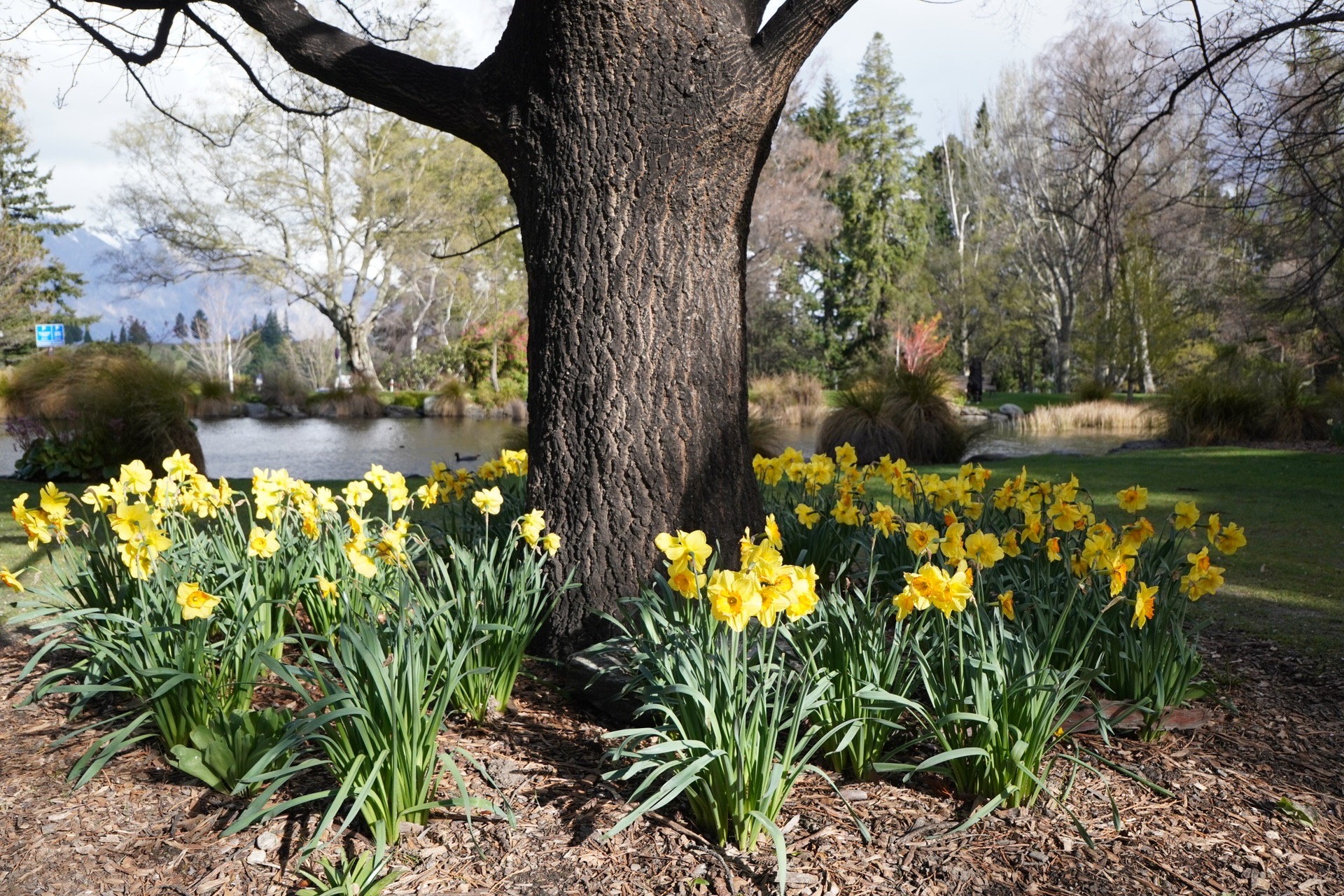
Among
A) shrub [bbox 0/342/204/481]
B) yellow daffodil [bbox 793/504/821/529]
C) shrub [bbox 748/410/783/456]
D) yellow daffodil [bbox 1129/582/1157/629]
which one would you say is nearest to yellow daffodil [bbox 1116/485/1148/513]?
yellow daffodil [bbox 1129/582/1157/629]

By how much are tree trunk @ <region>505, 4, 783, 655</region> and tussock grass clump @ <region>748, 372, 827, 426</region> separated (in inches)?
519

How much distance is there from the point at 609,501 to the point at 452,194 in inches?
963

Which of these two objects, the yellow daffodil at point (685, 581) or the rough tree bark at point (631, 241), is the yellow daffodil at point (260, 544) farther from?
the yellow daffodil at point (685, 581)

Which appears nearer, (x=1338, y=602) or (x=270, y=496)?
(x=270, y=496)

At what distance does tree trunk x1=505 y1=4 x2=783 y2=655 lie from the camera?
2.93m

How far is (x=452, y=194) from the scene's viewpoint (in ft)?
83.9

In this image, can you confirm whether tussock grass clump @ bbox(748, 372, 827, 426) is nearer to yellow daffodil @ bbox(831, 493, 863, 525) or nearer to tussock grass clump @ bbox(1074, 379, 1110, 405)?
tussock grass clump @ bbox(1074, 379, 1110, 405)

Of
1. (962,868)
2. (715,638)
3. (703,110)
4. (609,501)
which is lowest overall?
(962,868)

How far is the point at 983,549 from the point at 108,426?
8.84m

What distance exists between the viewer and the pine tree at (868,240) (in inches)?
1156

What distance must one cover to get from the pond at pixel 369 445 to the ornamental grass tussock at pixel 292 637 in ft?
22.4

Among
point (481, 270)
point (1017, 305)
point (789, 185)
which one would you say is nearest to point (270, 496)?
point (789, 185)

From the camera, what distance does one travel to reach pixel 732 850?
2.01 metres

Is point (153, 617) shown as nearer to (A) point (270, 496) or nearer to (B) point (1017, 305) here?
(A) point (270, 496)
